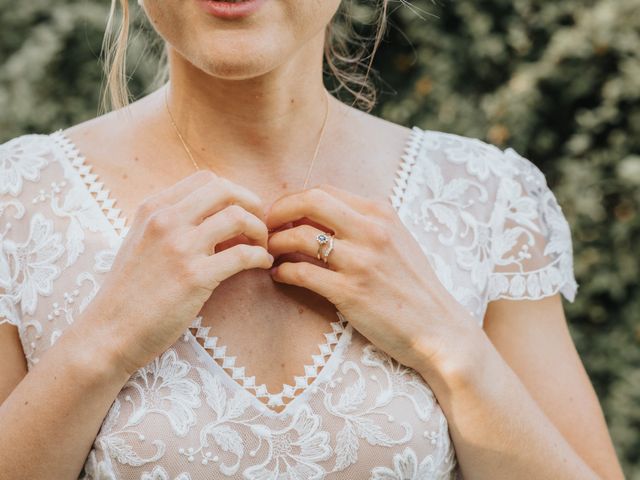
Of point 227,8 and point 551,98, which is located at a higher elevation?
point 227,8

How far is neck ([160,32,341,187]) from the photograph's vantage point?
5.93 ft

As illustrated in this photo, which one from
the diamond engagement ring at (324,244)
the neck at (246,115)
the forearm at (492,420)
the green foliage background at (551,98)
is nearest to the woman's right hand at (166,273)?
the diamond engagement ring at (324,244)

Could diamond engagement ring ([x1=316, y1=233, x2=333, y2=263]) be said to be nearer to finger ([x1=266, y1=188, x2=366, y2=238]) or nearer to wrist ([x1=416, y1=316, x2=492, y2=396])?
finger ([x1=266, y1=188, x2=366, y2=238])

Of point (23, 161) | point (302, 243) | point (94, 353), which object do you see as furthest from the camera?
point (23, 161)

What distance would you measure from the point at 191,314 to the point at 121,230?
28cm

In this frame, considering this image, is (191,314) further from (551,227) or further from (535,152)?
(535,152)

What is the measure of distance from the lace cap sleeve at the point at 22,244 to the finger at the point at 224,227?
1.09 feet

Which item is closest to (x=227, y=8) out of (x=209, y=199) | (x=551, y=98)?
(x=209, y=199)

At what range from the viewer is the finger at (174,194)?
5.20 feet

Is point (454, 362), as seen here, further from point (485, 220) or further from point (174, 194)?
point (174, 194)

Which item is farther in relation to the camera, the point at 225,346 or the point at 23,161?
the point at 23,161

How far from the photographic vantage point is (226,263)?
153 centimetres

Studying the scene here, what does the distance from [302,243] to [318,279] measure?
0.07m

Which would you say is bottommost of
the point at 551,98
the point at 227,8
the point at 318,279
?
the point at 551,98
